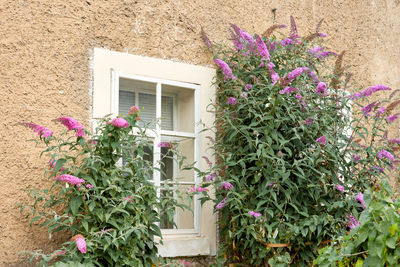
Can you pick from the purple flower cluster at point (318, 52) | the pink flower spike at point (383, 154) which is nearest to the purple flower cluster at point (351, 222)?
the pink flower spike at point (383, 154)

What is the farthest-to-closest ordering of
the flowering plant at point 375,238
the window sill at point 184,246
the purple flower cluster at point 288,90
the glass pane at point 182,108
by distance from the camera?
the glass pane at point 182,108, the window sill at point 184,246, the purple flower cluster at point 288,90, the flowering plant at point 375,238

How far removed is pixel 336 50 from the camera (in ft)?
18.8

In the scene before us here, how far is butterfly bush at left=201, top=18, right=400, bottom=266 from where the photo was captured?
3.84m

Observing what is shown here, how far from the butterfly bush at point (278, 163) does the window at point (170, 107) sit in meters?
0.16

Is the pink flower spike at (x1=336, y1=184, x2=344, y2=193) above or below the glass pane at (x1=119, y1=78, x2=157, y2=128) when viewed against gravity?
below

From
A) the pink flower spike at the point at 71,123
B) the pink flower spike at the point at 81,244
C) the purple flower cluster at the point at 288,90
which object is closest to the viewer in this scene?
the pink flower spike at the point at 81,244

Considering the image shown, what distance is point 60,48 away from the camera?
3.67 meters

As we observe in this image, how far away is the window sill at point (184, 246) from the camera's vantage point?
12.7ft

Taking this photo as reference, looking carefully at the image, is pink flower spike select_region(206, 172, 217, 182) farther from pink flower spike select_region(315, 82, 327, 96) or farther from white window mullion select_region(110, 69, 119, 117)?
pink flower spike select_region(315, 82, 327, 96)

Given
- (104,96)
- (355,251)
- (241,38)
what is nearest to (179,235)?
(104,96)

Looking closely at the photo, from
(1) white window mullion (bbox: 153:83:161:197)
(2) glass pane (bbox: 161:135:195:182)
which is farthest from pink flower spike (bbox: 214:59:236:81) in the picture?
(2) glass pane (bbox: 161:135:195:182)

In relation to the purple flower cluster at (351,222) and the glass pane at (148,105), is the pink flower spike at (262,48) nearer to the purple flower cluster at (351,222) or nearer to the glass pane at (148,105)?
the glass pane at (148,105)

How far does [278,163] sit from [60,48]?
1863mm

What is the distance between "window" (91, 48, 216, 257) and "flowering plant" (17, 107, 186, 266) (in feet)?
1.41
